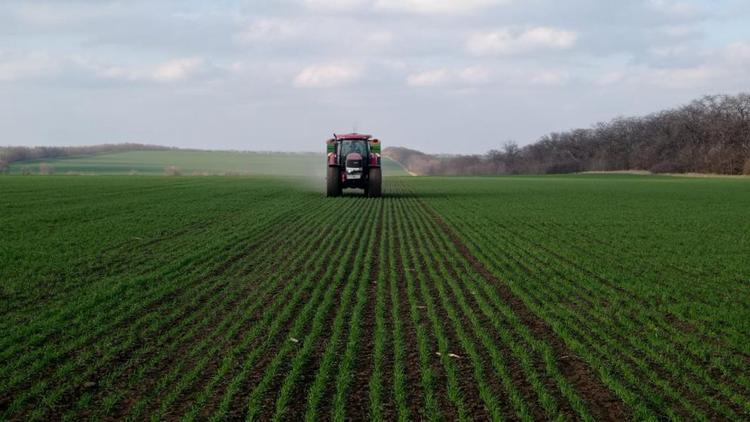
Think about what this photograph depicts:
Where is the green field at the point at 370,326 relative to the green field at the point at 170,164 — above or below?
below

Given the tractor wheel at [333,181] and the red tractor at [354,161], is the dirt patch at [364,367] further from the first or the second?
the tractor wheel at [333,181]

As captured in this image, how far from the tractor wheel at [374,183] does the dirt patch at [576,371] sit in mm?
19073

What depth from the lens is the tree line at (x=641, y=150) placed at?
253 feet

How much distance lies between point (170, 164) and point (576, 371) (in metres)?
94.3

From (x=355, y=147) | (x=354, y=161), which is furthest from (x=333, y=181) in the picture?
(x=355, y=147)

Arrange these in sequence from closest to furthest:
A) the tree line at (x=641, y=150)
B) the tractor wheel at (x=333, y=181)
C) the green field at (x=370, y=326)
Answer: the green field at (x=370, y=326), the tractor wheel at (x=333, y=181), the tree line at (x=641, y=150)

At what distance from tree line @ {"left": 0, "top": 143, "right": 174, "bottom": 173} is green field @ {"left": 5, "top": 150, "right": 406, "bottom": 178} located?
142cm

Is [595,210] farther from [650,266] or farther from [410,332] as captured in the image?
[410,332]

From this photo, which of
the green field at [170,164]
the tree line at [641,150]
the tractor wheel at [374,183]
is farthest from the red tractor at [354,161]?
→ the tree line at [641,150]

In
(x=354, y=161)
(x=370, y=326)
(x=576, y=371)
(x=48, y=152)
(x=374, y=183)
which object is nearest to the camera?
(x=576, y=371)

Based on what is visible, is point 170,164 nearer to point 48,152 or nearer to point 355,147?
point 48,152

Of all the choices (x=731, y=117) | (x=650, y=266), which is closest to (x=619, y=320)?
(x=650, y=266)

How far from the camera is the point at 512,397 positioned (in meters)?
5.50

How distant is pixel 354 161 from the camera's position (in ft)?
93.2
